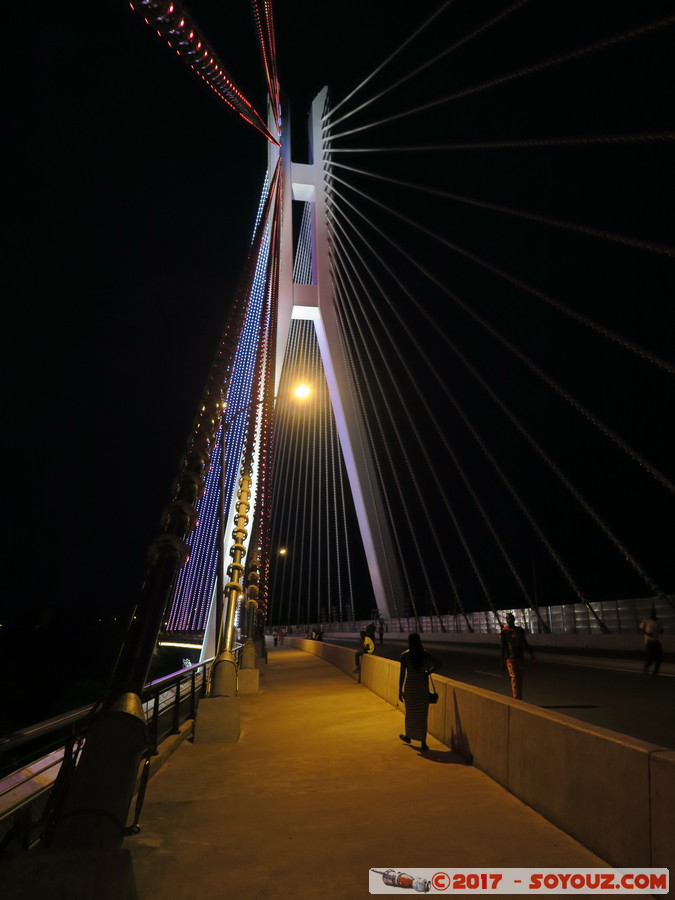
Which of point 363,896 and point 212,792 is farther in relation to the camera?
point 212,792

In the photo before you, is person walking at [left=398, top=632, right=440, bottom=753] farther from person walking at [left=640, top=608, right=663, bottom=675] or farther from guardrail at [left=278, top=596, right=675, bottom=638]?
guardrail at [left=278, top=596, right=675, bottom=638]

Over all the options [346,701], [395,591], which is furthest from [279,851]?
[395,591]

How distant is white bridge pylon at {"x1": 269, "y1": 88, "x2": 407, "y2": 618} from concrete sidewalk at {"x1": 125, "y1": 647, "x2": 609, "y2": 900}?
78.1ft

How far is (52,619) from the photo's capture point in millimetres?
95312

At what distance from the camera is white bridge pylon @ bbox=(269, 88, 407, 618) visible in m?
31.1

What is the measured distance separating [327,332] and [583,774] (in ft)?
90.2

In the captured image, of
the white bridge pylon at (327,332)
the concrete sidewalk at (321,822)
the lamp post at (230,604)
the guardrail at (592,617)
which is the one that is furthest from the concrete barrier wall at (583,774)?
the white bridge pylon at (327,332)

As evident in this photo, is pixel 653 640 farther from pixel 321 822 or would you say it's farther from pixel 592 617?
pixel 592 617

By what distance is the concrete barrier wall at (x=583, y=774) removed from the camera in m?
3.52

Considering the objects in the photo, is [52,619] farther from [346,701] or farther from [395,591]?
[346,701]

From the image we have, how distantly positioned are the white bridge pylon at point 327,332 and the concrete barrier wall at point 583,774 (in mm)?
25210

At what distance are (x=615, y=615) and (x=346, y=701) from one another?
13070 millimetres

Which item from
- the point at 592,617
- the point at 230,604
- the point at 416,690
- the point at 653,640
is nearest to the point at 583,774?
the point at 416,690

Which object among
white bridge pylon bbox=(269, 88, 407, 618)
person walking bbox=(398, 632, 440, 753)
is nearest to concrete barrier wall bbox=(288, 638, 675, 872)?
person walking bbox=(398, 632, 440, 753)
